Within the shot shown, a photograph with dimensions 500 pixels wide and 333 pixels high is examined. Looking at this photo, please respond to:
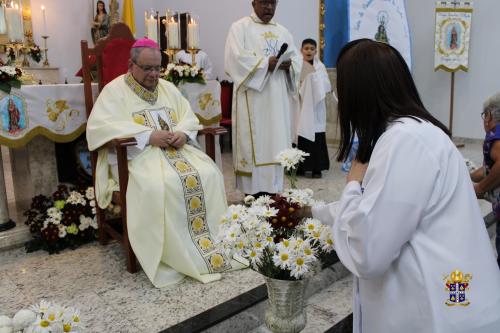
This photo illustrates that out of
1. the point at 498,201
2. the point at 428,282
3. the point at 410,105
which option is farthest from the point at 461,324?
the point at 498,201

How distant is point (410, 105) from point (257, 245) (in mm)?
675

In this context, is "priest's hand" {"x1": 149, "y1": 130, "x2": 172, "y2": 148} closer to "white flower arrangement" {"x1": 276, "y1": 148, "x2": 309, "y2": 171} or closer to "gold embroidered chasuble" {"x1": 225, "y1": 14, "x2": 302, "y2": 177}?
"gold embroidered chasuble" {"x1": 225, "y1": 14, "x2": 302, "y2": 177}

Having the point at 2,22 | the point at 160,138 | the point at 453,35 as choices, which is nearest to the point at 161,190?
the point at 160,138

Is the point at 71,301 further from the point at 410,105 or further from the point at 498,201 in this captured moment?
the point at 498,201

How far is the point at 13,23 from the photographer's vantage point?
3240 millimetres

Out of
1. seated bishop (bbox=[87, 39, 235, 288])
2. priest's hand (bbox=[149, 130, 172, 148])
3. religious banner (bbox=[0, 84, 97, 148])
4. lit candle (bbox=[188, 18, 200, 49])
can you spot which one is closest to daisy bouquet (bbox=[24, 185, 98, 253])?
seated bishop (bbox=[87, 39, 235, 288])

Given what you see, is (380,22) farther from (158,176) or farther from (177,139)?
(158,176)

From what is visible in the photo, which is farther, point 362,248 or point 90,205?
point 90,205

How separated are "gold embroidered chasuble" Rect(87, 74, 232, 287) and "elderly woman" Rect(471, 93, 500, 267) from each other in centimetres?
152

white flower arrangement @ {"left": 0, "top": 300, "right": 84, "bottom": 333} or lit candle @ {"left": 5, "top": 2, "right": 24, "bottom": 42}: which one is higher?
lit candle @ {"left": 5, "top": 2, "right": 24, "bottom": 42}

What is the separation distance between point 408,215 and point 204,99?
2982 mm

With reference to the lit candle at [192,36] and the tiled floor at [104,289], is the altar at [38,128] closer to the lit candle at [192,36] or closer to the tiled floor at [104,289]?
the tiled floor at [104,289]

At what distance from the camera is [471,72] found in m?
7.69

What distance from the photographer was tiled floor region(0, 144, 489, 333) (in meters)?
2.33
